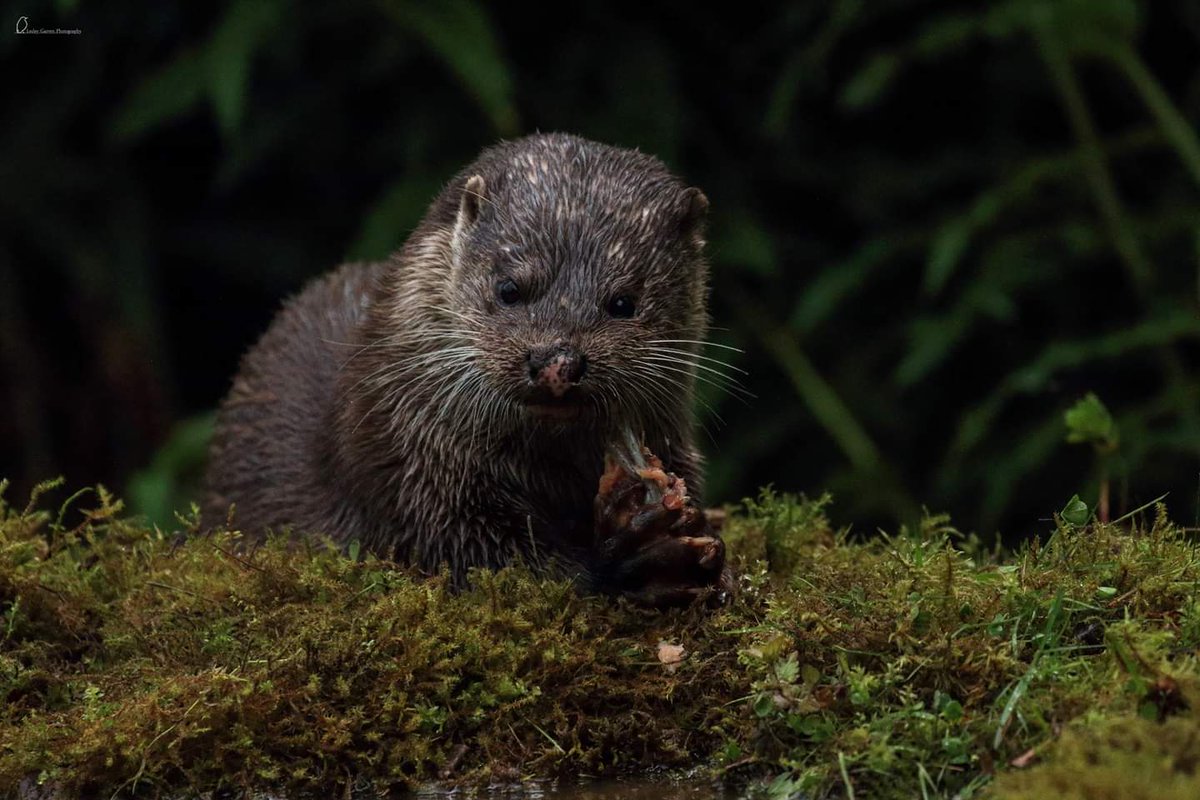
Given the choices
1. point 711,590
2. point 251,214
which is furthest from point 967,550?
point 251,214

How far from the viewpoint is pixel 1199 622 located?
2.78 meters

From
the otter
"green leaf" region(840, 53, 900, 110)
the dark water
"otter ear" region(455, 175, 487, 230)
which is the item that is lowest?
the dark water

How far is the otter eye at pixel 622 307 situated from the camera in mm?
3711

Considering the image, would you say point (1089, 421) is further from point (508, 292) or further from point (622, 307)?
point (508, 292)

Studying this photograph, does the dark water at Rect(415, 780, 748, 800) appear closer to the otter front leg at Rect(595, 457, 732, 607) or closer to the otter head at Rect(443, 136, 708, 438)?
the otter front leg at Rect(595, 457, 732, 607)

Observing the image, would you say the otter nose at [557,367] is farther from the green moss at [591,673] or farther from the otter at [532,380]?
the green moss at [591,673]

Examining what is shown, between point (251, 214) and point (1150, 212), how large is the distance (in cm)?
403

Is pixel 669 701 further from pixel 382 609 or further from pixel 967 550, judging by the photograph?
pixel 967 550

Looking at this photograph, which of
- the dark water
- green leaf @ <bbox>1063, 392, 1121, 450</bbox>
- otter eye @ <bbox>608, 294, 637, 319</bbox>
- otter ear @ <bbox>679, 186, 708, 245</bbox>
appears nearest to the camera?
the dark water

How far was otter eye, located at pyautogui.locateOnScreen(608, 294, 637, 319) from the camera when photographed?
146 inches

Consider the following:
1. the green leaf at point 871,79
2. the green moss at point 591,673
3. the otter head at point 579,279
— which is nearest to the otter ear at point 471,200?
the otter head at point 579,279

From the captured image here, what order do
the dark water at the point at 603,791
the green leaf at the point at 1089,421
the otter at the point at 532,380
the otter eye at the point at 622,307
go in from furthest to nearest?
the green leaf at the point at 1089,421, the otter eye at the point at 622,307, the otter at the point at 532,380, the dark water at the point at 603,791

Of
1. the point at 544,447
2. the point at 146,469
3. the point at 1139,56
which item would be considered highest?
the point at 1139,56

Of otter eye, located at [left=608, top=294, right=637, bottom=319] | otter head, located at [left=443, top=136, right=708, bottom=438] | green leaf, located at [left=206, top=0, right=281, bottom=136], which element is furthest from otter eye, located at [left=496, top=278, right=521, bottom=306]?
green leaf, located at [left=206, top=0, right=281, bottom=136]
